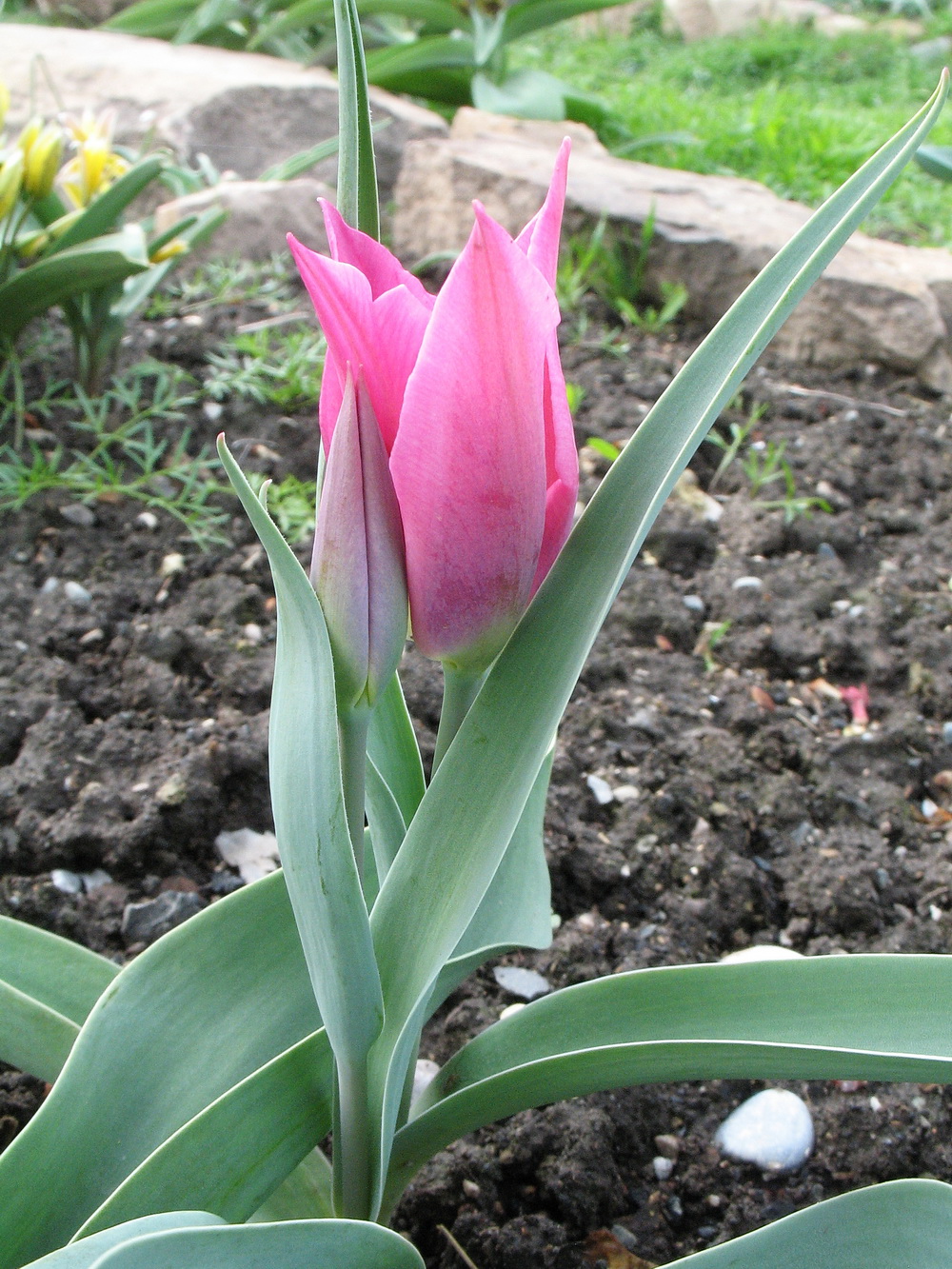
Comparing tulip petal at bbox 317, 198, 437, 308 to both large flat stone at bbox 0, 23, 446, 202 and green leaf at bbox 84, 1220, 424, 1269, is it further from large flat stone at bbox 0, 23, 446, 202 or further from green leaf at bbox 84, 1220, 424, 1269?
large flat stone at bbox 0, 23, 446, 202

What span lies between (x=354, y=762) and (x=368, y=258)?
27cm

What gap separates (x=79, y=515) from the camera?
5.96 ft

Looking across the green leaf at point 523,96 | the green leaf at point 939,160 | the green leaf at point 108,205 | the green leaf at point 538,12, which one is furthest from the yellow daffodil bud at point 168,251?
the green leaf at point 538,12

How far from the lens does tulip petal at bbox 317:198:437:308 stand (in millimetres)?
521

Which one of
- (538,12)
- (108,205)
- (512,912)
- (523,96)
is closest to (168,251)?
(108,205)

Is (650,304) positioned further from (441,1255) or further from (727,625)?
(441,1255)

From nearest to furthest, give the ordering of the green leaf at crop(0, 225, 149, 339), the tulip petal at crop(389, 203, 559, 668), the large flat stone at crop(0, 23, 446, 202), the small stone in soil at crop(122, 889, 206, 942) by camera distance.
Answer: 1. the tulip petal at crop(389, 203, 559, 668)
2. the small stone in soil at crop(122, 889, 206, 942)
3. the green leaf at crop(0, 225, 149, 339)
4. the large flat stone at crop(0, 23, 446, 202)

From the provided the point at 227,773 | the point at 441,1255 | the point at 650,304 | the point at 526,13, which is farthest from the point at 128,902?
the point at 526,13

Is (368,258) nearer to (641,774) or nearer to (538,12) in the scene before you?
(641,774)

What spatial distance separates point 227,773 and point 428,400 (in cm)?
96

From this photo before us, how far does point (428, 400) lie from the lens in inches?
19.4

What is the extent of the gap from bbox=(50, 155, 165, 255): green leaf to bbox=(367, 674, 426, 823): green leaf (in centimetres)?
148

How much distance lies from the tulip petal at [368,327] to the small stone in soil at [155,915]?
2.57 ft

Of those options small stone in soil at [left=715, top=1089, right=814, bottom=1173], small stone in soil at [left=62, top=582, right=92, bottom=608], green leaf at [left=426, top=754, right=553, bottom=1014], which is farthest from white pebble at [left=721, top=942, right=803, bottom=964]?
small stone in soil at [left=62, top=582, right=92, bottom=608]
